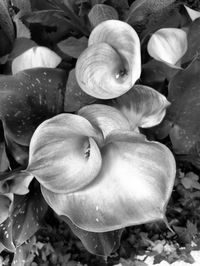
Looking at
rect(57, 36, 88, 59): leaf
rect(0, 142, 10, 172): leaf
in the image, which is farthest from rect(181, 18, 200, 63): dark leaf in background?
rect(0, 142, 10, 172): leaf

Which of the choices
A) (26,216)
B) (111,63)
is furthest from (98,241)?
(111,63)

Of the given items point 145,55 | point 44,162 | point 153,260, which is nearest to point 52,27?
point 145,55

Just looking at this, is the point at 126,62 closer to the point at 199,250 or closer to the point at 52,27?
the point at 52,27

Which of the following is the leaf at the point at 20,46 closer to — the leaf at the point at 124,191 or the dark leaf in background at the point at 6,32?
the dark leaf in background at the point at 6,32

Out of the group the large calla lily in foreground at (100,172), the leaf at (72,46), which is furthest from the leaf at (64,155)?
the leaf at (72,46)

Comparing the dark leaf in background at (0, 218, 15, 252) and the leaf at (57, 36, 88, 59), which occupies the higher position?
the leaf at (57, 36, 88, 59)

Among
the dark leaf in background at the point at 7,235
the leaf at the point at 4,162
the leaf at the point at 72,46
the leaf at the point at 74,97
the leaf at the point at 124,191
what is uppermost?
the leaf at the point at 72,46

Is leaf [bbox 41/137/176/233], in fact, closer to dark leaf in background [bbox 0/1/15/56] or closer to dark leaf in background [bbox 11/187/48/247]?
dark leaf in background [bbox 11/187/48/247]
